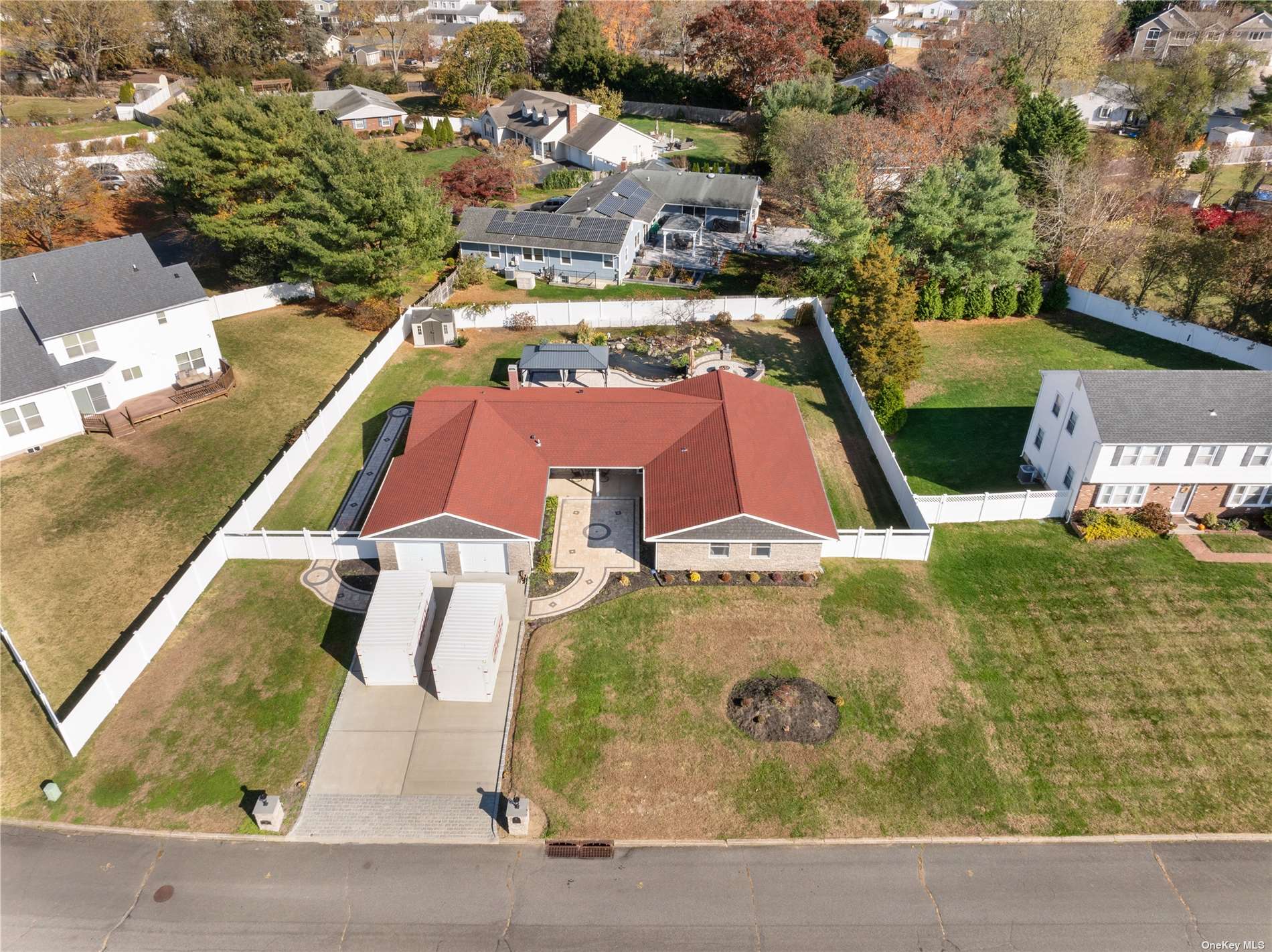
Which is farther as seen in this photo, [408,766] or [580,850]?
[408,766]

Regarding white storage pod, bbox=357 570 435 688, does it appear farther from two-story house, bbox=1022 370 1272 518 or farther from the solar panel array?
the solar panel array

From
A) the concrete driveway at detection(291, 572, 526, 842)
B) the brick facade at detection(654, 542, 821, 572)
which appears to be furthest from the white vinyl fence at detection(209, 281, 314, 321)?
the brick facade at detection(654, 542, 821, 572)

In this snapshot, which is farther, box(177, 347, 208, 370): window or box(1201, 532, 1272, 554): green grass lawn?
box(177, 347, 208, 370): window

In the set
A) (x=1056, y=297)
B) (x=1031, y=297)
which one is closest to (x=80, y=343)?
(x=1031, y=297)

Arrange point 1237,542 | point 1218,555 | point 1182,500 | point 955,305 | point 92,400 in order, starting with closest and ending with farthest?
1. point 1218,555
2. point 1237,542
3. point 1182,500
4. point 92,400
5. point 955,305

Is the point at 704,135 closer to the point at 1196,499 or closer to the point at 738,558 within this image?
the point at 1196,499
